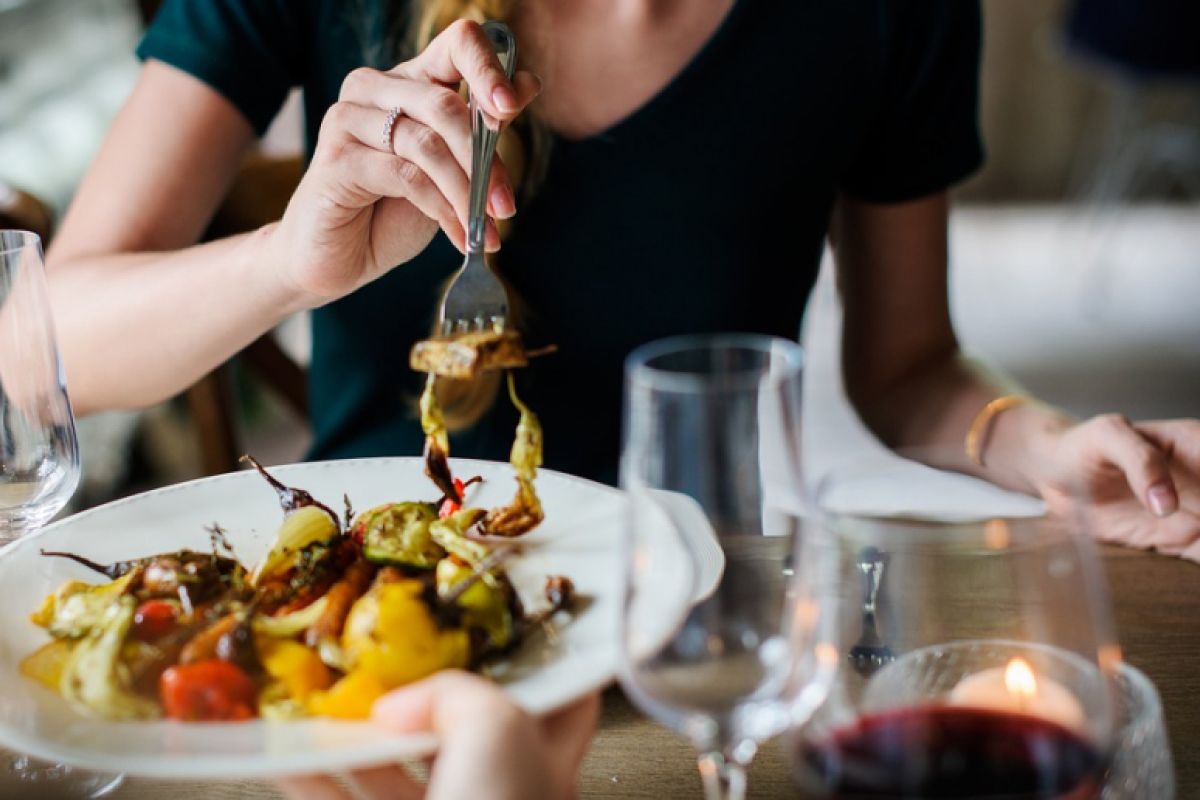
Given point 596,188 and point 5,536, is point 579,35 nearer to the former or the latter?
point 596,188

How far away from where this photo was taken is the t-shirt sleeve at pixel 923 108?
52.0 inches

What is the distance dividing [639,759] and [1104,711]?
0.28 m

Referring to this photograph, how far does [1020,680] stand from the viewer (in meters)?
0.55

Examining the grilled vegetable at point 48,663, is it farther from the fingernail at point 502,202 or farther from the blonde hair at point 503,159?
the blonde hair at point 503,159

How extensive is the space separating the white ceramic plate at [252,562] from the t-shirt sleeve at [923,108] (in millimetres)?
700

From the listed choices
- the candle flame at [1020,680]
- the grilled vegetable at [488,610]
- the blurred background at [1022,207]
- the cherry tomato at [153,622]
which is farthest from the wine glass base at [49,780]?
the blurred background at [1022,207]

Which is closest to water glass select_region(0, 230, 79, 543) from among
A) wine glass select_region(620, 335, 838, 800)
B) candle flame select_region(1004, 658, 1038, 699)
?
wine glass select_region(620, 335, 838, 800)

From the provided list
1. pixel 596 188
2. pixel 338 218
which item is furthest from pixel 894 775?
pixel 596 188

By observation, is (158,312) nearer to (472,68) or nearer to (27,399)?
(27,399)

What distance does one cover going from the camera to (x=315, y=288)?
0.93 m

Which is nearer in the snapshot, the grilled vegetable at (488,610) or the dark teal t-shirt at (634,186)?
the grilled vegetable at (488,610)

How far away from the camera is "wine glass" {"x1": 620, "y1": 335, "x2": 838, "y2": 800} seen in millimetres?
482

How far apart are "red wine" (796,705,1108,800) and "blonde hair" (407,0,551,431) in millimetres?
716

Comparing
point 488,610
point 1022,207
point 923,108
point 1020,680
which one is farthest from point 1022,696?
point 1022,207
